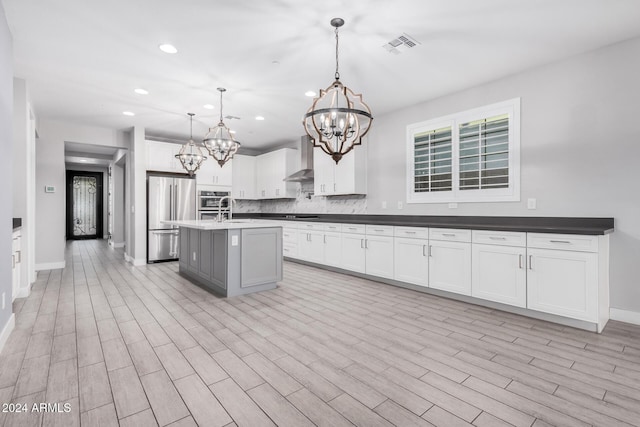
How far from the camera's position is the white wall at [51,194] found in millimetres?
5625

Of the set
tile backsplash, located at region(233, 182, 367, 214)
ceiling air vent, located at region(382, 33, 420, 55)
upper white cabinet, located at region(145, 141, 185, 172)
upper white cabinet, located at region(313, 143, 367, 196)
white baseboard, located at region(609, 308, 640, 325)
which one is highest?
ceiling air vent, located at region(382, 33, 420, 55)

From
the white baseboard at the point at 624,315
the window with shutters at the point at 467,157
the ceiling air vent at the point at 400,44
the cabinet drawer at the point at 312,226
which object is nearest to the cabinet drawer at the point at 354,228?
the cabinet drawer at the point at 312,226

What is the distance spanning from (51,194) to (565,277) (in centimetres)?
790

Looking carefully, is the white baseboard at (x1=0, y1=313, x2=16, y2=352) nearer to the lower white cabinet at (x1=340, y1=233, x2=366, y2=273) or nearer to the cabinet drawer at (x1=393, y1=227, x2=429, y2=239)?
the lower white cabinet at (x1=340, y1=233, x2=366, y2=273)

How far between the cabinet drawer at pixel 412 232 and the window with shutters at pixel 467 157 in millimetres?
763

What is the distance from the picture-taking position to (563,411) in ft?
5.59

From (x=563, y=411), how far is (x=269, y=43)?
3.62m

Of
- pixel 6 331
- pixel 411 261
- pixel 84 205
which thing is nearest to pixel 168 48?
pixel 6 331

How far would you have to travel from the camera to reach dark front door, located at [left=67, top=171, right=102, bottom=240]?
10883 mm

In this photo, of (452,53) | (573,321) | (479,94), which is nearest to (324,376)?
(573,321)

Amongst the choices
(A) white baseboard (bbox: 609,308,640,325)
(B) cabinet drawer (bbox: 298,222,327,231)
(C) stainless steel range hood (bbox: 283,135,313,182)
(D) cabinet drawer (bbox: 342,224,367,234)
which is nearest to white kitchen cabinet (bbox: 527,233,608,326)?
(A) white baseboard (bbox: 609,308,640,325)

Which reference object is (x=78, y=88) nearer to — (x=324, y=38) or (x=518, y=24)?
(x=324, y=38)

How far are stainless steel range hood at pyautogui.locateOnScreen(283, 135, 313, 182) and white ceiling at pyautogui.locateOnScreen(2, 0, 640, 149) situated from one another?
1.98 m

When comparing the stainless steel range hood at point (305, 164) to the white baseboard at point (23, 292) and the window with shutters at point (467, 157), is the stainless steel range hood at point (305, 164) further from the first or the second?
the white baseboard at point (23, 292)
